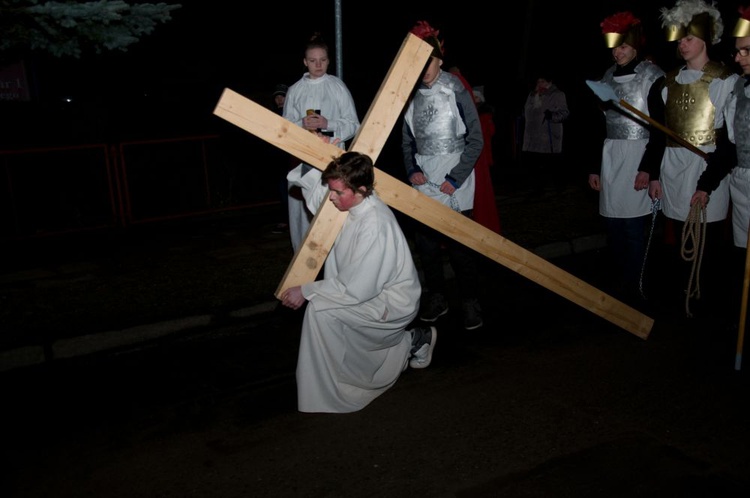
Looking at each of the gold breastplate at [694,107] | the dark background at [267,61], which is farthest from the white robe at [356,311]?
the dark background at [267,61]

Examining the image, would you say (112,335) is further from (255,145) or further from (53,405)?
(255,145)

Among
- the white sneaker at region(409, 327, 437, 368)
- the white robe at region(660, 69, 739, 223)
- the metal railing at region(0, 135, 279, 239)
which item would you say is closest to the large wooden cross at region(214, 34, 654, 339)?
the white sneaker at region(409, 327, 437, 368)

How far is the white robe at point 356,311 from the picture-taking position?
4473 mm

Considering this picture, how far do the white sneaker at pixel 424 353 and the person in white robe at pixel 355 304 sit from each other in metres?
0.43

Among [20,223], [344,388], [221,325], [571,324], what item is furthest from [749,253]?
[20,223]

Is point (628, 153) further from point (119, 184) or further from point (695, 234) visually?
point (119, 184)

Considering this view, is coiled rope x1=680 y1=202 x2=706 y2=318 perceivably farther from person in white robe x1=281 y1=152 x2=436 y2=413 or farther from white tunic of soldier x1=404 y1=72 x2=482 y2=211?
person in white robe x1=281 y1=152 x2=436 y2=413

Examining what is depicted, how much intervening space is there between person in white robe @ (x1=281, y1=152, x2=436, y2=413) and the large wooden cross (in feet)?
0.30

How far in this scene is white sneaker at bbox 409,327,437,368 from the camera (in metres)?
5.22

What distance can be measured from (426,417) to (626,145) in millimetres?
3208

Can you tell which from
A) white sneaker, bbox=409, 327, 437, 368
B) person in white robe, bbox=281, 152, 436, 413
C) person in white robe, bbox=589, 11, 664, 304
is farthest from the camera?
person in white robe, bbox=589, 11, 664, 304

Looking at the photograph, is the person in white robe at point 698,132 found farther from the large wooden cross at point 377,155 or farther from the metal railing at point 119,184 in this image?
the metal railing at point 119,184

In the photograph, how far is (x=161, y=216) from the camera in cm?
1020

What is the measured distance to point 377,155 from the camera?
4395 millimetres
